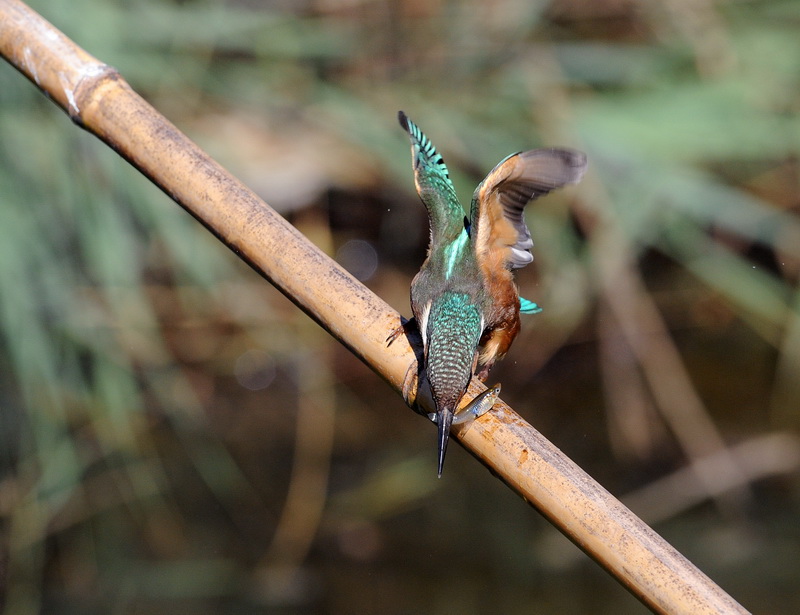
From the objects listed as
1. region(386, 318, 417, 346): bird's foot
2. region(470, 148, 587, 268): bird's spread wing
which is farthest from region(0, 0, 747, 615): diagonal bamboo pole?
region(470, 148, 587, 268): bird's spread wing

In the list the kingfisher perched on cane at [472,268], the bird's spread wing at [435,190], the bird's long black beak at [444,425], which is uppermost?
the bird's spread wing at [435,190]

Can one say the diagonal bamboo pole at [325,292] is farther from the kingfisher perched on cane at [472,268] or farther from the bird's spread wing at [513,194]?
the bird's spread wing at [513,194]

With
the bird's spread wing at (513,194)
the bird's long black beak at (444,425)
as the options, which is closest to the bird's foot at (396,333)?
the bird's long black beak at (444,425)

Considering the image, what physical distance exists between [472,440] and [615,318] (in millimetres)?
2940

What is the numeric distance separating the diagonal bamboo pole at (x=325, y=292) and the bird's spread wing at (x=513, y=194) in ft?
1.19

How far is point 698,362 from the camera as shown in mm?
5293

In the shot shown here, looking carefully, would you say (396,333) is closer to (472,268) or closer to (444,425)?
(444,425)

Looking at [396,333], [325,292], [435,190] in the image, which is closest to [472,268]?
[435,190]

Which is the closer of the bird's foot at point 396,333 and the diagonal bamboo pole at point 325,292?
the diagonal bamboo pole at point 325,292

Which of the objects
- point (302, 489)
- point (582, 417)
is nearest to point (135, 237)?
point (302, 489)

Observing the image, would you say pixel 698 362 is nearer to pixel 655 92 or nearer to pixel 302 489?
pixel 655 92

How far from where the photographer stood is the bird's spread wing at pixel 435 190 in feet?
8.18

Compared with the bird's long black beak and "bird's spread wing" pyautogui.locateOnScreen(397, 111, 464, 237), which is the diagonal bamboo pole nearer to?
the bird's long black beak

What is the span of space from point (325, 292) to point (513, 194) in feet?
1.75
